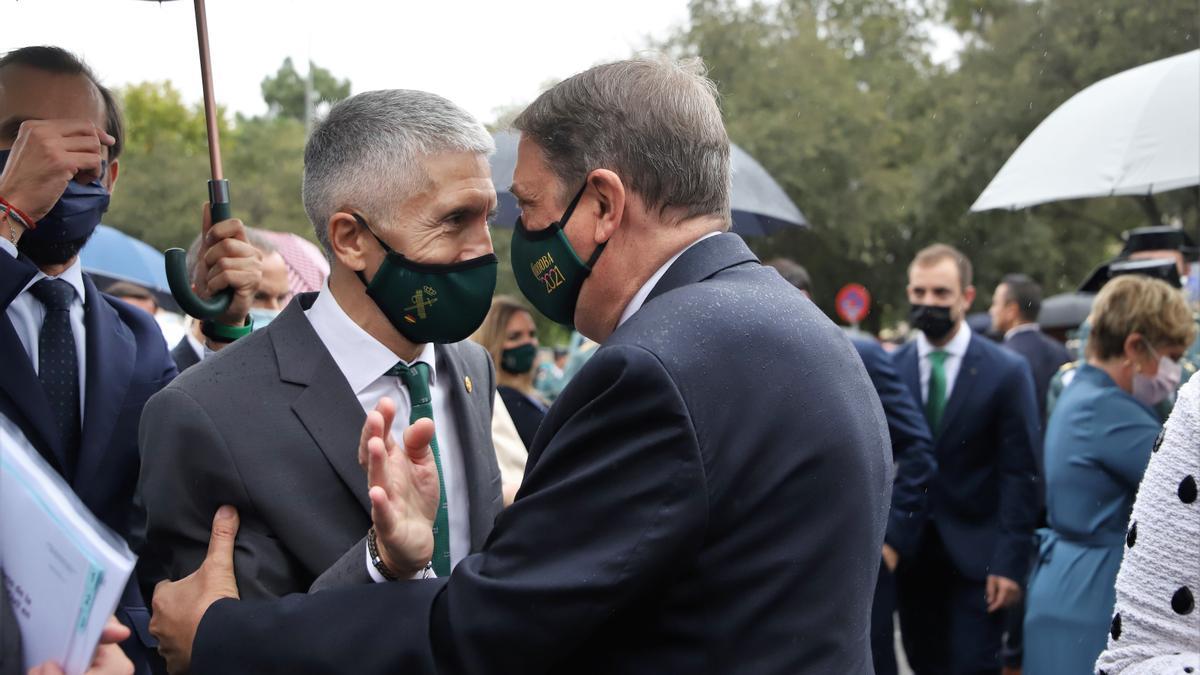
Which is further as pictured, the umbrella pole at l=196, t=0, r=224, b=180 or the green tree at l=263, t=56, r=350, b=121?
the green tree at l=263, t=56, r=350, b=121

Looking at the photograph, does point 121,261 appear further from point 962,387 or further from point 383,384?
point 383,384

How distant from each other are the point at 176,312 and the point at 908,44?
23.4 m

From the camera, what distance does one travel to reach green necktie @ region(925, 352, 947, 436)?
21.9 feet

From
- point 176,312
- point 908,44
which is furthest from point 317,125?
point 908,44

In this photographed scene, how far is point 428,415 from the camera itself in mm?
2723

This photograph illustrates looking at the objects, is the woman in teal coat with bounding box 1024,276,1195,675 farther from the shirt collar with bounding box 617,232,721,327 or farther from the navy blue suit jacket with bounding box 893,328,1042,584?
the shirt collar with bounding box 617,232,721,327

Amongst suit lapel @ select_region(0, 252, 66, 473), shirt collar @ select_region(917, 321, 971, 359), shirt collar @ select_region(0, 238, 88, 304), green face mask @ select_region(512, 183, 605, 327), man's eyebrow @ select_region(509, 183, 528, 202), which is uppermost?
man's eyebrow @ select_region(509, 183, 528, 202)

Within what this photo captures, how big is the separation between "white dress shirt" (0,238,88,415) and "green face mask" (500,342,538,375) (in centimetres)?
346

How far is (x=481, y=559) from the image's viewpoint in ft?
6.85

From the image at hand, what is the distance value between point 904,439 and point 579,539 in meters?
4.40

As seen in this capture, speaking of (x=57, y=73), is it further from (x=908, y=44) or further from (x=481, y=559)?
(x=908, y=44)

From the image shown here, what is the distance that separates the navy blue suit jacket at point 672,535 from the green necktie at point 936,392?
4.68 m

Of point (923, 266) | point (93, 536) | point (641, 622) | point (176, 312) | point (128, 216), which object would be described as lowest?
point (176, 312)

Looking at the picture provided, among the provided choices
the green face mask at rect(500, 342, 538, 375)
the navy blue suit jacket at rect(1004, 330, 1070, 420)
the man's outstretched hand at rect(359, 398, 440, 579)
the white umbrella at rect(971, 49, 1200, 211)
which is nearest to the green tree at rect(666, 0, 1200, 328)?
the navy blue suit jacket at rect(1004, 330, 1070, 420)
